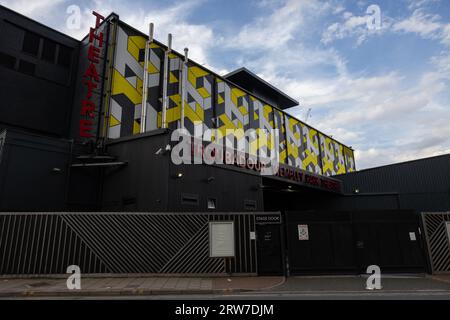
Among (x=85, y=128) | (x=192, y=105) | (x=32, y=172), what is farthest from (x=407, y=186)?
(x=32, y=172)

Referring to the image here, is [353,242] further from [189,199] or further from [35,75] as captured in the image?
[35,75]

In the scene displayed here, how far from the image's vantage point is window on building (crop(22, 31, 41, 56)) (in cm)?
1988

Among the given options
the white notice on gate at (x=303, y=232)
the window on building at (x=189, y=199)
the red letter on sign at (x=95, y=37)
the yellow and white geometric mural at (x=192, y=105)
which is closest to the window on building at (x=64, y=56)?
the red letter on sign at (x=95, y=37)

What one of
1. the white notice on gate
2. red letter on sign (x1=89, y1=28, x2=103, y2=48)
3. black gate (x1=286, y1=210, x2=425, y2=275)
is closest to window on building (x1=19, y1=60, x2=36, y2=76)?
red letter on sign (x1=89, y1=28, x2=103, y2=48)

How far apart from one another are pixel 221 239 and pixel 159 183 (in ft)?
15.8

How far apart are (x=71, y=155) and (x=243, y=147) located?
15885 millimetres

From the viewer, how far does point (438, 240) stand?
12227 mm

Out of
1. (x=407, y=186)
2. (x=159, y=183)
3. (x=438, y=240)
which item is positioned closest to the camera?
(x=438, y=240)

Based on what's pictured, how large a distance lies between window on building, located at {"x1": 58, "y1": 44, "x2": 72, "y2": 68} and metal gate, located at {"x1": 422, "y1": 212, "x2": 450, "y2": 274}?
75.6 ft

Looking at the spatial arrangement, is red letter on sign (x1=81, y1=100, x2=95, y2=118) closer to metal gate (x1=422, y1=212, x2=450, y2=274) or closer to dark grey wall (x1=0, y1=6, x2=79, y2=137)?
dark grey wall (x1=0, y1=6, x2=79, y2=137)

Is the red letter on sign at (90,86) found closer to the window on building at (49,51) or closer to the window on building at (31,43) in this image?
the window on building at (49,51)

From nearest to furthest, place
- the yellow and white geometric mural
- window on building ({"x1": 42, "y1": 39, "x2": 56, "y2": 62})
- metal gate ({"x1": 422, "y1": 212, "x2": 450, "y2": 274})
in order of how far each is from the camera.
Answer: metal gate ({"x1": 422, "y1": 212, "x2": 450, "y2": 274}) < the yellow and white geometric mural < window on building ({"x1": 42, "y1": 39, "x2": 56, "y2": 62})

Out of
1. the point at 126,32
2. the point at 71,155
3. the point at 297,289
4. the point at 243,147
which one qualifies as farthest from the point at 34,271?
the point at 243,147

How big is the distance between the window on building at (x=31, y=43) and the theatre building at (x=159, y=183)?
0.38ft
